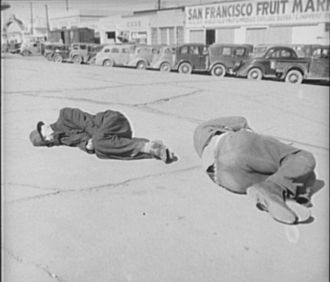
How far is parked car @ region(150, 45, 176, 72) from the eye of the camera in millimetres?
17734

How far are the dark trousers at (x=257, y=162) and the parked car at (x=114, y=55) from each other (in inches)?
686

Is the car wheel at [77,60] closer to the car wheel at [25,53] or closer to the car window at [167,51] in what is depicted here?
the car wheel at [25,53]

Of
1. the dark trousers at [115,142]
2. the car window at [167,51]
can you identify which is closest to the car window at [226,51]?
the car window at [167,51]

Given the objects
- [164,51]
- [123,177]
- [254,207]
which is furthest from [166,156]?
[164,51]

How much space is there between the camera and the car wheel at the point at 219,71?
1608 cm

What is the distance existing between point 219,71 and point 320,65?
13.5 ft

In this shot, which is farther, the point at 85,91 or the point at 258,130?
the point at 85,91

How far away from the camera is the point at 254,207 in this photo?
3367 millimetres

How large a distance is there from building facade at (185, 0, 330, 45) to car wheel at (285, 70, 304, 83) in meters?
4.65

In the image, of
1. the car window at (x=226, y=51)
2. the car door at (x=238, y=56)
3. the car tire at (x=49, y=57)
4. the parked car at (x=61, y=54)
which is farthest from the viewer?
the car tire at (x=49, y=57)

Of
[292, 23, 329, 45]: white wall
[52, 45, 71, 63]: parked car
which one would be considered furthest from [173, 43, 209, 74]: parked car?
[52, 45, 71, 63]: parked car

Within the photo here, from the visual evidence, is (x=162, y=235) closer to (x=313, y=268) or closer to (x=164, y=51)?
(x=313, y=268)

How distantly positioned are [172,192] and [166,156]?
89 cm

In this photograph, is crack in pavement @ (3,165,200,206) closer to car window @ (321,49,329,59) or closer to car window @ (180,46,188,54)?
car window @ (321,49,329,59)
